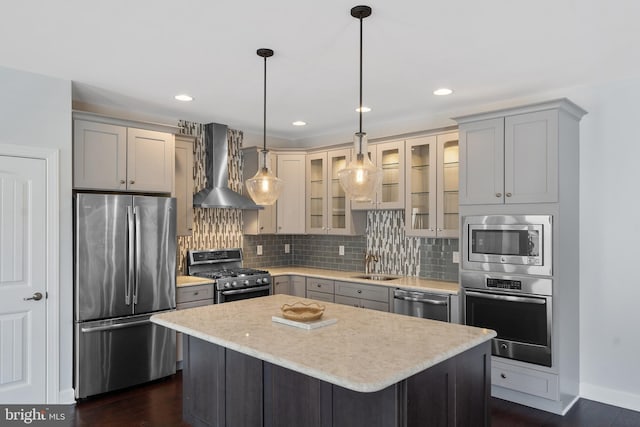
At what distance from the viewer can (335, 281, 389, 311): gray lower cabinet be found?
4.70m

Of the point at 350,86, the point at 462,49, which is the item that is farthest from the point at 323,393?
the point at 350,86

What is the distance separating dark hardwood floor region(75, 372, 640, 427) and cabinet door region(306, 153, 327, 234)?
2.58 m

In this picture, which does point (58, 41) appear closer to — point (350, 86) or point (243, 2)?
point (243, 2)

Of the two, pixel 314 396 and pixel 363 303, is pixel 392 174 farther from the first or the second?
pixel 314 396

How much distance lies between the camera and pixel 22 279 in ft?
11.7

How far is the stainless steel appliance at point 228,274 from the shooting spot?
4891 mm

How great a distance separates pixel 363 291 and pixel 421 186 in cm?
127

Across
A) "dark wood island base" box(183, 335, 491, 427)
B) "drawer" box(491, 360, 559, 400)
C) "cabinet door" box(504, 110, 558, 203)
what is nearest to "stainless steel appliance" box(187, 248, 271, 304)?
"dark wood island base" box(183, 335, 491, 427)

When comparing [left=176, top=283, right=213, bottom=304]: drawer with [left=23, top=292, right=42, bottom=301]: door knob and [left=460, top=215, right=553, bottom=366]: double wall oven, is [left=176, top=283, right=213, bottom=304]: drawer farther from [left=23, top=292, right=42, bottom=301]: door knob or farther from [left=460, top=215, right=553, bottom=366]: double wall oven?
[left=460, top=215, right=553, bottom=366]: double wall oven

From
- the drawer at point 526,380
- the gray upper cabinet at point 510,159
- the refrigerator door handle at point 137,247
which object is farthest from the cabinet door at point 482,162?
the refrigerator door handle at point 137,247

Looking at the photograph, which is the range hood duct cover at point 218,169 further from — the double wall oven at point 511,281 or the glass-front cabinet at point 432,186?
the double wall oven at point 511,281

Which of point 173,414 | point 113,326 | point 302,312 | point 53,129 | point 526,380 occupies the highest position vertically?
point 53,129

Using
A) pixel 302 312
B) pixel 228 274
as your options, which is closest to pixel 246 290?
pixel 228 274

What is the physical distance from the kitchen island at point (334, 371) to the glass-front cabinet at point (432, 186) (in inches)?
70.4
